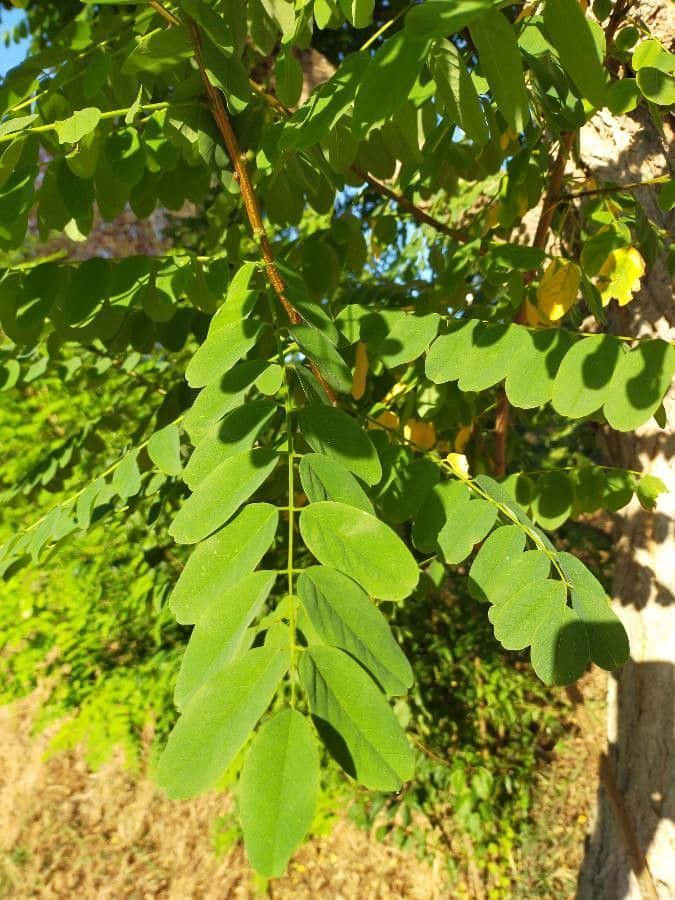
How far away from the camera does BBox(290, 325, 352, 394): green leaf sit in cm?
73

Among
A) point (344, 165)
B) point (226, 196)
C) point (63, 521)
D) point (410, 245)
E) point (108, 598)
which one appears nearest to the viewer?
point (344, 165)

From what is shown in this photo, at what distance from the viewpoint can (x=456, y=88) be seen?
66 centimetres

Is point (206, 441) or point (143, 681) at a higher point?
point (206, 441)

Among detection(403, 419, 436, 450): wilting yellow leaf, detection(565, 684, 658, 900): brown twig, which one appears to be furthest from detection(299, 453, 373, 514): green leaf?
detection(565, 684, 658, 900): brown twig

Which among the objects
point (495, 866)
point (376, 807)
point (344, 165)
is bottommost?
point (495, 866)

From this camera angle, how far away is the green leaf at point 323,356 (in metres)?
0.73

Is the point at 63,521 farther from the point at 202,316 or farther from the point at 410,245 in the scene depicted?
the point at 410,245

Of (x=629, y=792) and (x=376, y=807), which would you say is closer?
(x=629, y=792)

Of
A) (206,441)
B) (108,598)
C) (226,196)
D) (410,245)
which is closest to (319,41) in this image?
(410,245)

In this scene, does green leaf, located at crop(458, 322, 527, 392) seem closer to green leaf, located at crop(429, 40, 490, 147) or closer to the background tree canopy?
the background tree canopy

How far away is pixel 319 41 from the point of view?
12.2ft

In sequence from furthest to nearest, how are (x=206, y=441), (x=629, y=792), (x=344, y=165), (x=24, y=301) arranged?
(x=629, y=792) < (x=24, y=301) < (x=344, y=165) < (x=206, y=441)

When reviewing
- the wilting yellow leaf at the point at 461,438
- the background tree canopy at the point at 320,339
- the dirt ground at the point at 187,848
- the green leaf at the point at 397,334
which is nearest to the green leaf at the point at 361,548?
the background tree canopy at the point at 320,339

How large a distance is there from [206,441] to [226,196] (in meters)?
1.04
